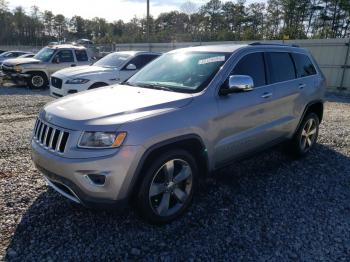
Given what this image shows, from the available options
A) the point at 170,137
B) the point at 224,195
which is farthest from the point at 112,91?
the point at 224,195

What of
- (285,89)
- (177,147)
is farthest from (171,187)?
(285,89)

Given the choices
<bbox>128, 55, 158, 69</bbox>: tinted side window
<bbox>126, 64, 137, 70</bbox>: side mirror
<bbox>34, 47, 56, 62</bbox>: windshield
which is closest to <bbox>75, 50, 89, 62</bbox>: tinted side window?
<bbox>34, 47, 56, 62</bbox>: windshield

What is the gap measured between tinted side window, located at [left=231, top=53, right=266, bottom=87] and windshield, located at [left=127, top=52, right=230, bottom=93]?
0.71 feet

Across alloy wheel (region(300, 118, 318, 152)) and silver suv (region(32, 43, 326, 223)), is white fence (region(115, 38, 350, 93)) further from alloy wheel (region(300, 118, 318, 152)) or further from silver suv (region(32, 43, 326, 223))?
silver suv (region(32, 43, 326, 223))

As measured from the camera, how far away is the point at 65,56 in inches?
543

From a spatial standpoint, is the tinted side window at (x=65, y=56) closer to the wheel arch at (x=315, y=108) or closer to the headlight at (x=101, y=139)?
the wheel arch at (x=315, y=108)

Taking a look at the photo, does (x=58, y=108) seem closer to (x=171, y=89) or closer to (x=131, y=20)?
(x=171, y=89)

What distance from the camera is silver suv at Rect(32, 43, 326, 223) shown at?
9.25ft

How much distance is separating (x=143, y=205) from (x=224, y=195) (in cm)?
133

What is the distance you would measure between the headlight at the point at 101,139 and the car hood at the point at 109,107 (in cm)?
5

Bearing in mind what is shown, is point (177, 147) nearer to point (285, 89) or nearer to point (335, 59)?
point (285, 89)

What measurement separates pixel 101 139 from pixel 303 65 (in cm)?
390

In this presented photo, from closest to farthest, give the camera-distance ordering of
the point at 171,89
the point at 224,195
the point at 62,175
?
the point at 62,175, the point at 171,89, the point at 224,195

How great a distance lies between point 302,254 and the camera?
9.73 feet
